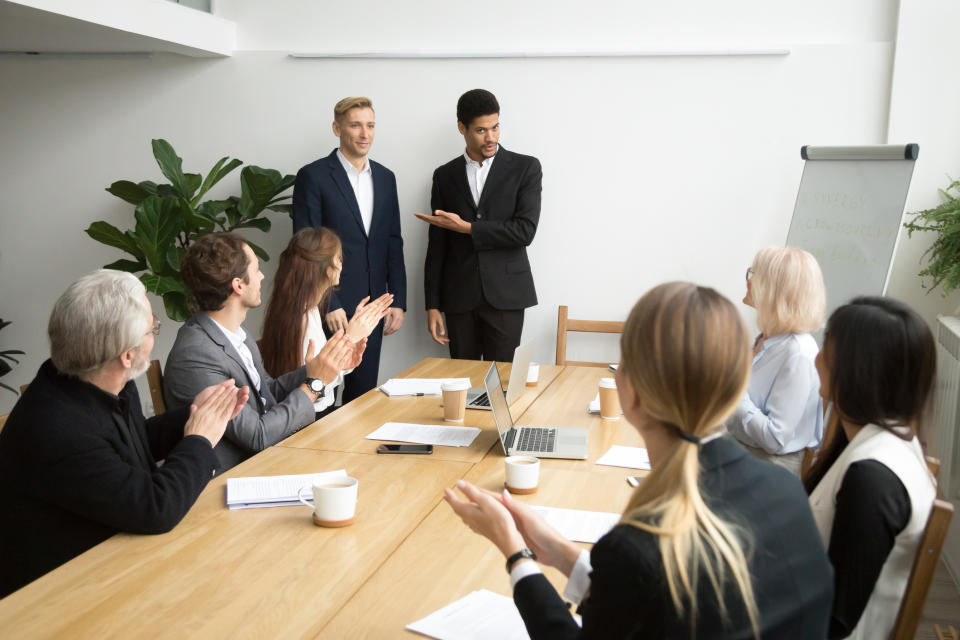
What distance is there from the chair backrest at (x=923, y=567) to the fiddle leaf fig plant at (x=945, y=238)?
2731mm

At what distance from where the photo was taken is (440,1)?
4.96 m

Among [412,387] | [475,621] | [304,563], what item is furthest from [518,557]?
[412,387]

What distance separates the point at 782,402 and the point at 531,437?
29.1 inches

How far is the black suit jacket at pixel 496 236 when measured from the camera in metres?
4.49

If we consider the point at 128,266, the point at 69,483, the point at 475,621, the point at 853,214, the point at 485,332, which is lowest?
the point at 485,332

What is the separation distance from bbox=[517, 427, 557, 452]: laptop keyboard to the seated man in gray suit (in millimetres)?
698

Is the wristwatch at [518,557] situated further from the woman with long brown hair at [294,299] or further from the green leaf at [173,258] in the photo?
the green leaf at [173,258]

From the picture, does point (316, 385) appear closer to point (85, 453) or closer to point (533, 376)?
point (533, 376)

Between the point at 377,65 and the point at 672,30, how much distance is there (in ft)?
5.56

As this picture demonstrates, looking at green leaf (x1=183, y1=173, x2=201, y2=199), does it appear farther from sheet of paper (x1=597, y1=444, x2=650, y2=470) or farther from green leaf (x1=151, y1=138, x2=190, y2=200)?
sheet of paper (x1=597, y1=444, x2=650, y2=470)

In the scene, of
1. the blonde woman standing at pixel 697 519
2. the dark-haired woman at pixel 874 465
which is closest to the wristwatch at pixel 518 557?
the blonde woman standing at pixel 697 519

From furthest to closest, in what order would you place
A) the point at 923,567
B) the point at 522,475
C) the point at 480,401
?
the point at 480,401, the point at 522,475, the point at 923,567

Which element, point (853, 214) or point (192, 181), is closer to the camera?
point (853, 214)

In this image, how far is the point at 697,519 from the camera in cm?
107
